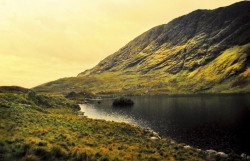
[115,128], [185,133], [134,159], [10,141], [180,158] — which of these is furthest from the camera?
[185,133]

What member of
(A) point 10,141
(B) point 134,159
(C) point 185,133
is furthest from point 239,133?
(A) point 10,141

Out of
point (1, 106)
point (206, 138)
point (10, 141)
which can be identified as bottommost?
point (206, 138)

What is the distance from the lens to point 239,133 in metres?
67.2

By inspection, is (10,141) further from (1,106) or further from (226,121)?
(226,121)

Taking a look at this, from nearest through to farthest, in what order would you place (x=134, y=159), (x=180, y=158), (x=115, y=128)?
(x=134, y=159) < (x=180, y=158) < (x=115, y=128)

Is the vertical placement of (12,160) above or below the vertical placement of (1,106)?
below

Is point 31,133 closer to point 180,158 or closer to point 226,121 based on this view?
point 180,158

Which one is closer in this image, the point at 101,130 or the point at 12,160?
the point at 12,160

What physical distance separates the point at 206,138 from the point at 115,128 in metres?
23.1

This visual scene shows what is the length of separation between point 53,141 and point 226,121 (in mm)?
64447

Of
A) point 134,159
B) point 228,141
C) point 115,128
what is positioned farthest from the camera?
point 115,128

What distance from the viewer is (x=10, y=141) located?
3475 centimetres

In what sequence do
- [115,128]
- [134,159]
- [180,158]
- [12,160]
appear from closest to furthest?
[12,160], [134,159], [180,158], [115,128]

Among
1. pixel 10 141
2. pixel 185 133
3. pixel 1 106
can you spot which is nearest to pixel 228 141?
pixel 185 133
